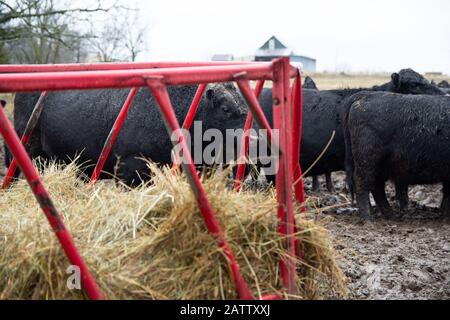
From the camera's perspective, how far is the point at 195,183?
9.68ft

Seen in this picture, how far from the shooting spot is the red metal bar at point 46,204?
2.64 meters

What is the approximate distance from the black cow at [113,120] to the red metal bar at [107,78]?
4.14 meters

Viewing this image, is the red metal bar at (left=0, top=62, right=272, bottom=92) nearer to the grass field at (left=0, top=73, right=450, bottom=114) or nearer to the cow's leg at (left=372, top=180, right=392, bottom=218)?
the cow's leg at (left=372, top=180, right=392, bottom=218)

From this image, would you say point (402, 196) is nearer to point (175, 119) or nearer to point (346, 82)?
point (175, 119)

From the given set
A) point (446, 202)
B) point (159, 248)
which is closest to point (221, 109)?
point (446, 202)

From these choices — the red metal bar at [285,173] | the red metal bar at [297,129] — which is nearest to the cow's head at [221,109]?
the red metal bar at [297,129]

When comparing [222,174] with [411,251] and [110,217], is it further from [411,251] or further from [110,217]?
[411,251]

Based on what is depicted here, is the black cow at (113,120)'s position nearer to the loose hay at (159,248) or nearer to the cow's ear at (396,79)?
the cow's ear at (396,79)

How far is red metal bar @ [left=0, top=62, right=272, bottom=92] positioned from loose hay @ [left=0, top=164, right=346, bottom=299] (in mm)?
588

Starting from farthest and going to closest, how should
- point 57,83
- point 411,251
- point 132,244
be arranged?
1. point 411,251
2. point 132,244
3. point 57,83

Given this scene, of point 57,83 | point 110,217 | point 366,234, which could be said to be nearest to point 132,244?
point 110,217

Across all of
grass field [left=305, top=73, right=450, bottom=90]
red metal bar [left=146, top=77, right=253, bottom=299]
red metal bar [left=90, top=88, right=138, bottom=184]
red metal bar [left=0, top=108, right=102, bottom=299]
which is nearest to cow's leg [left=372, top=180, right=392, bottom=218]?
red metal bar [left=90, top=88, right=138, bottom=184]
